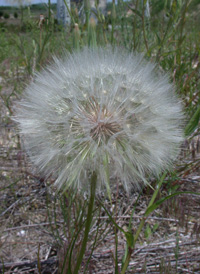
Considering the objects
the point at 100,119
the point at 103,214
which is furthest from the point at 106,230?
the point at 100,119

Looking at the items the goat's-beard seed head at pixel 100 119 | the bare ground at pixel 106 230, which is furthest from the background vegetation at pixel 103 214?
the goat's-beard seed head at pixel 100 119

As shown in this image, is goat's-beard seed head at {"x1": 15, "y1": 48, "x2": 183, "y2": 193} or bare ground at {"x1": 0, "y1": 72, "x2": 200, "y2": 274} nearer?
goat's-beard seed head at {"x1": 15, "y1": 48, "x2": 183, "y2": 193}

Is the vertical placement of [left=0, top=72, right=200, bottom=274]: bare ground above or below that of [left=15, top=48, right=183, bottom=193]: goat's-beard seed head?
below

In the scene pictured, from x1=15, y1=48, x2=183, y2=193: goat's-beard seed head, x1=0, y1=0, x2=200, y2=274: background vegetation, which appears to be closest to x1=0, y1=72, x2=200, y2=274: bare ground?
x1=0, y1=0, x2=200, y2=274: background vegetation

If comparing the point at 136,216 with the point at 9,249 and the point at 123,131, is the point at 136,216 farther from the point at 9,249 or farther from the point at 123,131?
the point at 123,131

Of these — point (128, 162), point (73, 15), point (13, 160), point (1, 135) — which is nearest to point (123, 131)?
point (128, 162)

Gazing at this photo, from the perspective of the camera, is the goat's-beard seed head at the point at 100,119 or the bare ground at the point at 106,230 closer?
the goat's-beard seed head at the point at 100,119

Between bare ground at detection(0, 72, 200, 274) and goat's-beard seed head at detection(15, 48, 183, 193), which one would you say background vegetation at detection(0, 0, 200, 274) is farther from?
goat's-beard seed head at detection(15, 48, 183, 193)

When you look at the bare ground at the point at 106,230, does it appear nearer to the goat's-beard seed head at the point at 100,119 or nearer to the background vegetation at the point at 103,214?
the background vegetation at the point at 103,214
